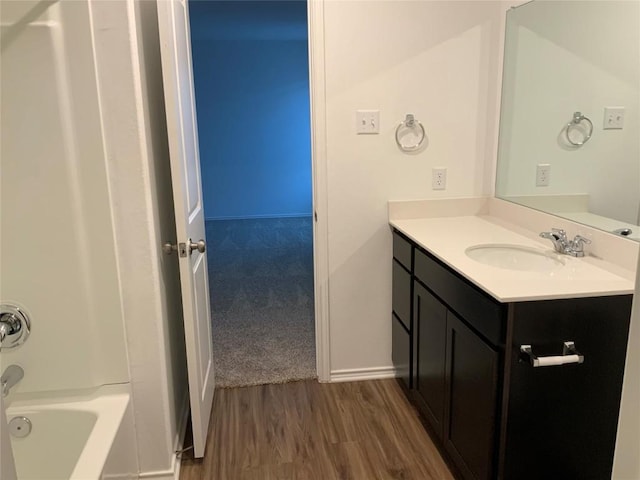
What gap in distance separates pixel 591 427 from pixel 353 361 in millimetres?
1293

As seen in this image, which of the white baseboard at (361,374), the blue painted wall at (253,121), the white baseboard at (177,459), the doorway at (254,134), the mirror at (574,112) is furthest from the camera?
the blue painted wall at (253,121)

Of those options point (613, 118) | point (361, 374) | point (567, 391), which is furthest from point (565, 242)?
point (361, 374)

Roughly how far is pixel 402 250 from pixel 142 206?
1.21m

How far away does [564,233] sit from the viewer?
1.94 m

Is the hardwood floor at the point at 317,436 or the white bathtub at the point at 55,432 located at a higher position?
the white bathtub at the point at 55,432

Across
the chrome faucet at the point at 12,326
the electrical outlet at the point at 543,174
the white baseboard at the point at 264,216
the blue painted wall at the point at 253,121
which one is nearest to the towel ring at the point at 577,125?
the electrical outlet at the point at 543,174

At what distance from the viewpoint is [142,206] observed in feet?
5.63

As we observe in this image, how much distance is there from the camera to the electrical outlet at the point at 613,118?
5.99 ft

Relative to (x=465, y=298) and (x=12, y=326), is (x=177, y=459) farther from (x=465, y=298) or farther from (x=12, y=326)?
(x=465, y=298)

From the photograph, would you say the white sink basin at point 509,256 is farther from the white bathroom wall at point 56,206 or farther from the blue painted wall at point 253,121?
the blue painted wall at point 253,121

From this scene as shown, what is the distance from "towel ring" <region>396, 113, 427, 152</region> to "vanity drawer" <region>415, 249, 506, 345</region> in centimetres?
59

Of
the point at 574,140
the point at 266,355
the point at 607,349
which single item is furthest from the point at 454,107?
the point at 266,355

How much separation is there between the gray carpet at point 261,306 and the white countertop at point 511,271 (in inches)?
42.3

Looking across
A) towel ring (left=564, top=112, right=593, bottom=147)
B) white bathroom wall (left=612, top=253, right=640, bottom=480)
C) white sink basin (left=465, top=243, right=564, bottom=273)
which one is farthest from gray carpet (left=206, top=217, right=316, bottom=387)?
white bathroom wall (left=612, top=253, right=640, bottom=480)
